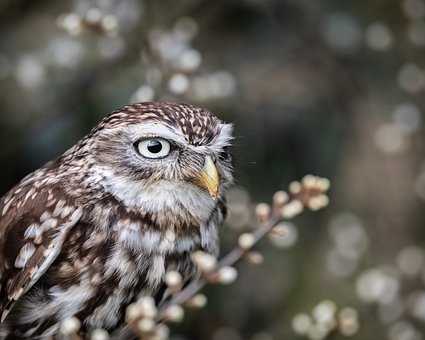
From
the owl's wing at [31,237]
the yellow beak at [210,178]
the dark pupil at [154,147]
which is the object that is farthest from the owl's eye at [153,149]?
the owl's wing at [31,237]

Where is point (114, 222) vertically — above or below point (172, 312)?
above

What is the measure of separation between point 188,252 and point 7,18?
2.01 m

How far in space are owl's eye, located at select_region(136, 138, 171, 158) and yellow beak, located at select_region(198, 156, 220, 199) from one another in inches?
5.2

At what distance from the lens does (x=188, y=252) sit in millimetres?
3215

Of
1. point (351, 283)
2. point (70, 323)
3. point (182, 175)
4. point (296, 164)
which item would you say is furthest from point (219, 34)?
point (70, 323)

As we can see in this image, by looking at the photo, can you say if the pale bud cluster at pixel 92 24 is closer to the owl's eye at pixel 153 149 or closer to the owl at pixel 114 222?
the owl at pixel 114 222

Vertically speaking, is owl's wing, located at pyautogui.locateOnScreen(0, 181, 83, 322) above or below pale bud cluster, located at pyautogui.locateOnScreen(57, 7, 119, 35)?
below

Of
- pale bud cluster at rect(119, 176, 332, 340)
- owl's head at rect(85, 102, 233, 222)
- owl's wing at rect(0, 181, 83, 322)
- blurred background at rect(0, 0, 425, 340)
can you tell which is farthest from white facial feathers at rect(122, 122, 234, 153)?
blurred background at rect(0, 0, 425, 340)

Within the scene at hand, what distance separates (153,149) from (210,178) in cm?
21

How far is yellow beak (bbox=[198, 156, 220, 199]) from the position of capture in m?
3.04

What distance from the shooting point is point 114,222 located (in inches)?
123

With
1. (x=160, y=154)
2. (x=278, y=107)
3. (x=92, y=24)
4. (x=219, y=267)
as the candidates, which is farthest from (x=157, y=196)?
(x=278, y=107)

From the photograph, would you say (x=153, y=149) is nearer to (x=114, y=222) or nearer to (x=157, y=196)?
(x=157, y=196)

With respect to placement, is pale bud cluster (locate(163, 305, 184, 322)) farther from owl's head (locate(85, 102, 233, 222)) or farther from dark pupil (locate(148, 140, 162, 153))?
dark pupil (locate(148, 140, 162, 153))
